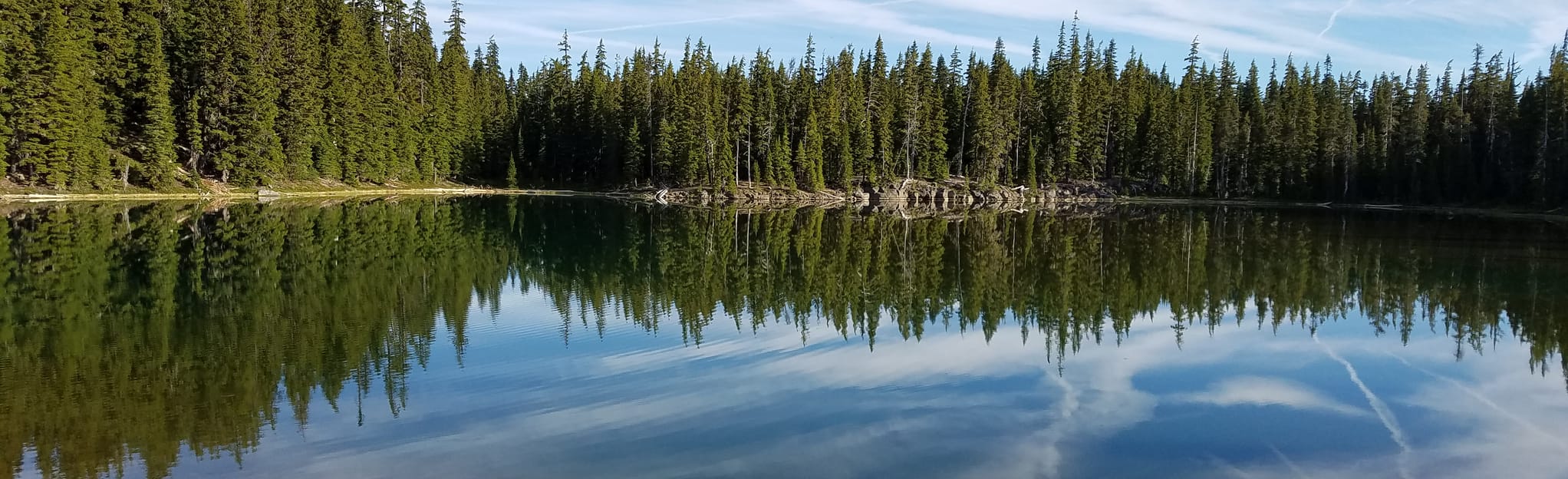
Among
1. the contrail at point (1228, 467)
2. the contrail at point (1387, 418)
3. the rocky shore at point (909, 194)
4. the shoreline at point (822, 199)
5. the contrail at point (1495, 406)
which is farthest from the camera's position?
the rocky shore at point (909, 194)

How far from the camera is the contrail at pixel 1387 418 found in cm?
1070

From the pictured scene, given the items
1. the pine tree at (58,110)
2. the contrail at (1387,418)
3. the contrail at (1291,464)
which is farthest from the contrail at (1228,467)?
the pine tree at (58,110)

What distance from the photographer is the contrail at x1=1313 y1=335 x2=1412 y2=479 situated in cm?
1070

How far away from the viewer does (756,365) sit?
582 inches

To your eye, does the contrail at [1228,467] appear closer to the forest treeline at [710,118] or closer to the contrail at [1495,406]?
the contrail at [1495,406]

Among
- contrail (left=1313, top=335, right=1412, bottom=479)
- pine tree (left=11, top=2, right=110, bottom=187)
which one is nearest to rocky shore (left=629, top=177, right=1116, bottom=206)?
pine tree (left=11, top=2, right=110, bottom=187)

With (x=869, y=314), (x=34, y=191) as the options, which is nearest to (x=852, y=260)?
(x=869, y=314)

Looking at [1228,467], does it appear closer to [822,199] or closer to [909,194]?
[822,199]

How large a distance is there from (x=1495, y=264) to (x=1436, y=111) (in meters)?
70.6

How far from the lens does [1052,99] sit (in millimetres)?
100750

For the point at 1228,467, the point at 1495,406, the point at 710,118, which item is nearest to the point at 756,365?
the point at 1228,467

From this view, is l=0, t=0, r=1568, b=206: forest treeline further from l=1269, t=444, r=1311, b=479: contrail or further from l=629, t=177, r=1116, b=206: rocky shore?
l=1269, t=444, r=1311, b=479: contrail

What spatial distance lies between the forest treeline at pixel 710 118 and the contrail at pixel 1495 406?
61964 millimetres

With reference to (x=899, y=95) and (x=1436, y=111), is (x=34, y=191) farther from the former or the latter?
(x=1436, y=111)
